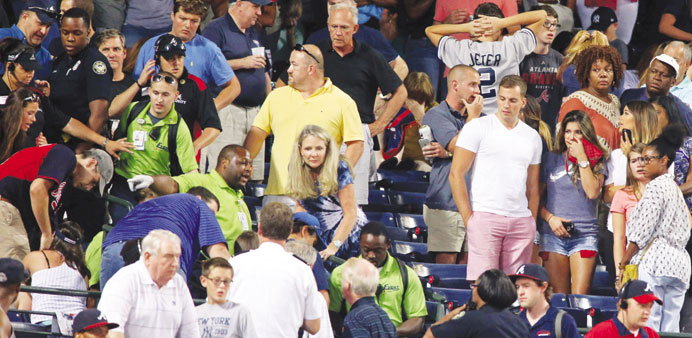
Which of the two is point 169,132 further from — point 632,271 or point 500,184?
point 632,271

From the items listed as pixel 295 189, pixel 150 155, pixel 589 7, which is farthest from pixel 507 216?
pixel 589 7

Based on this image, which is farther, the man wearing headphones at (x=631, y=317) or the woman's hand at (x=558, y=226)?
the woman's hand at (x=558, y=226)

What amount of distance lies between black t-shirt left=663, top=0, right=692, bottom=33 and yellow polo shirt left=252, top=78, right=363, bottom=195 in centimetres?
537

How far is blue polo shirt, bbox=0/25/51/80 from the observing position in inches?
412

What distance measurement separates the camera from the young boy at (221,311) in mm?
7410

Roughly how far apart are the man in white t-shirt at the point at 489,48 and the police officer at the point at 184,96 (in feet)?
7.71

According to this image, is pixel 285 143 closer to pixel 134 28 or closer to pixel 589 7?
pixel 134 28

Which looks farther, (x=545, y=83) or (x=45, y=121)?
(x=545, y=83)

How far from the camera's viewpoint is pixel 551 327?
8117 millimetres

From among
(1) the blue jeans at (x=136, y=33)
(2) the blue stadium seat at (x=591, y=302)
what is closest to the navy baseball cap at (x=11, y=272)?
(2) the blue stadium seat at (x=591, y=302)

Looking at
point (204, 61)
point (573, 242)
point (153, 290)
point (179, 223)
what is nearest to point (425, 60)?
point (204, 61)

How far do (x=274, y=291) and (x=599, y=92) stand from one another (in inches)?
177

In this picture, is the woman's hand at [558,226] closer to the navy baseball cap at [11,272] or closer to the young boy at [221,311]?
the young boy at [221,311]

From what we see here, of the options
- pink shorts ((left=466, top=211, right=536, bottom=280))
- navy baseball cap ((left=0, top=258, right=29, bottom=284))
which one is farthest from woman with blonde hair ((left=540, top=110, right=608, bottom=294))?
Result: navy baseball cap ((left=0, top=258, right=29, bottom=284))
